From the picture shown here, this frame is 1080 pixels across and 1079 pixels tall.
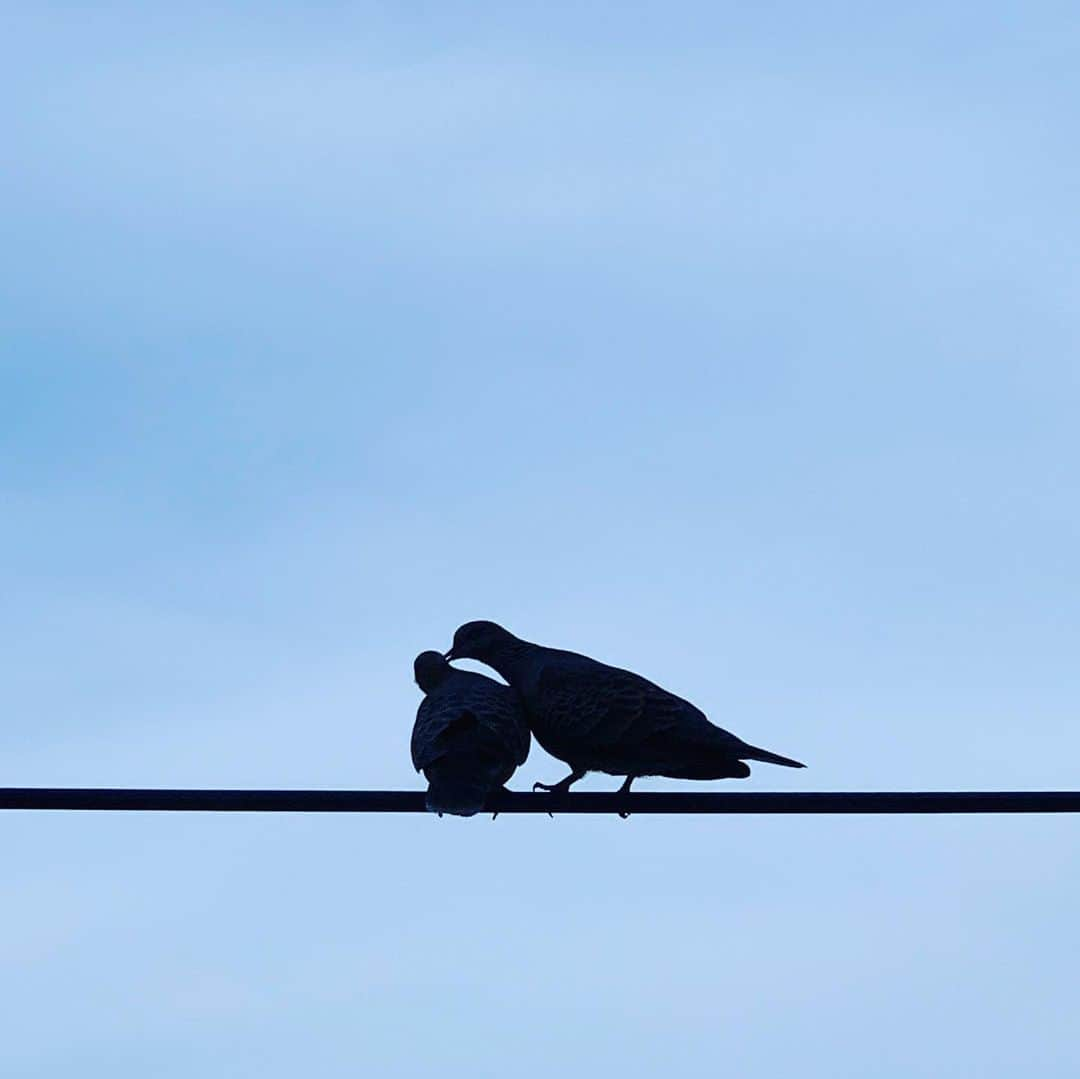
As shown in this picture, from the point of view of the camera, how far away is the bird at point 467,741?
8.84m

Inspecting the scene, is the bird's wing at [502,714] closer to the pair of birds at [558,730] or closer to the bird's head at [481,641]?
the pair of birds at [558,730]

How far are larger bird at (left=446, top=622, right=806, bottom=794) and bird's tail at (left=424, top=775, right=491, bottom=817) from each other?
75 centimetres

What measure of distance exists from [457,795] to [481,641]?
298cm

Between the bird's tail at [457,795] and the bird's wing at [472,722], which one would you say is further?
the bird's wing at [472,722]

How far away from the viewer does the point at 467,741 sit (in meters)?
9.24

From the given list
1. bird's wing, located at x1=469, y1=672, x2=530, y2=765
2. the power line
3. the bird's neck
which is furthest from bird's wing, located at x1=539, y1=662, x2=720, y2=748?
the power line

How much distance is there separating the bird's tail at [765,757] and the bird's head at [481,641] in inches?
102

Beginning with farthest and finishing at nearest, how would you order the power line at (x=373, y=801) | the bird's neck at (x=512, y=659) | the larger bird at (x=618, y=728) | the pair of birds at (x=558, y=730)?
the bird's neck at (x=512, y=659), the larger bird at (x=618, y=728), the pair of birds at (x=558, y=730), the power line at (x=373, y=801)

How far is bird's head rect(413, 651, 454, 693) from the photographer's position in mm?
10898

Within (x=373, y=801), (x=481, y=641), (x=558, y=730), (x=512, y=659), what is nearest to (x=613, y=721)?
(x=558, y=730)

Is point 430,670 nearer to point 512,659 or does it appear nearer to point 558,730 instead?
point 512,659

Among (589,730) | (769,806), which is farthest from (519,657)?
(769,806)

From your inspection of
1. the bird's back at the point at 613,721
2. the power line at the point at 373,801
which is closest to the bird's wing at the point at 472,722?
the bird's back at the point at 613,721

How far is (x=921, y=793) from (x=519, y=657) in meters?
4.82
